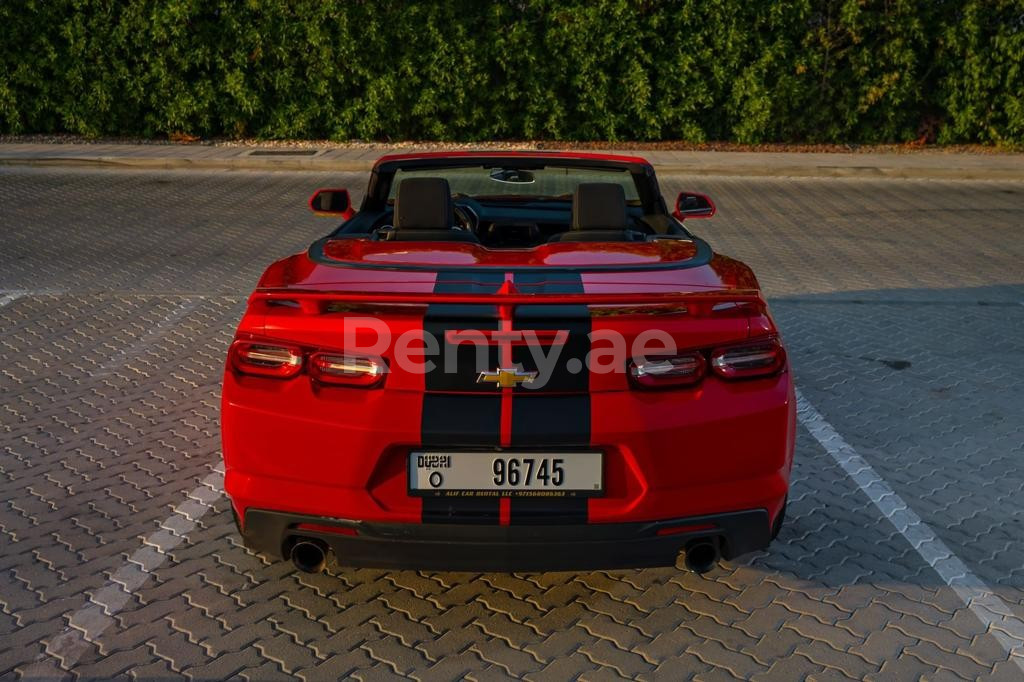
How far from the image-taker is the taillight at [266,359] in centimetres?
363

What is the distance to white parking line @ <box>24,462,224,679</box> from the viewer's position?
3.71 meters

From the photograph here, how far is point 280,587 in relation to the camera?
421 centimetres

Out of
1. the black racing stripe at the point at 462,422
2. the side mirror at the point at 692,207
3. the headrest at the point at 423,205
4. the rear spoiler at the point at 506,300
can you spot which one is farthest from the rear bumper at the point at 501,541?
the side mirror at the point at 692,207

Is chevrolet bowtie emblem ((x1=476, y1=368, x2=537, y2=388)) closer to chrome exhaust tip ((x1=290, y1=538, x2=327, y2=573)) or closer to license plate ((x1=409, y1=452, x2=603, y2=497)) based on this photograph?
license plate ((x1=409, y1=452, x2=603, y2=497))

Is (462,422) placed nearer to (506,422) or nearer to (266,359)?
(506,422)

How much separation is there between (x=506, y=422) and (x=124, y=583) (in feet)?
5.61

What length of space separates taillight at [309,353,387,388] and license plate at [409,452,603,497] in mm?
281

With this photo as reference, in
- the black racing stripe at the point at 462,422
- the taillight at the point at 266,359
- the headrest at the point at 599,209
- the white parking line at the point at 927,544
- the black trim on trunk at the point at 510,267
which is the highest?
the headrest at the point at 599,209

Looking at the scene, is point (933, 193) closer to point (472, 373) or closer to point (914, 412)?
point (914, 412)

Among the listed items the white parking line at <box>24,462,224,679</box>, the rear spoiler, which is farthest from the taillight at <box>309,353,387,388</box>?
the white parking line at <box>24,462,224,679</box>

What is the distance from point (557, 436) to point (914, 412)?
357cm

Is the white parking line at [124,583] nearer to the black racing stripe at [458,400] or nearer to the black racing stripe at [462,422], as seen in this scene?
the black racing stripe at [458,400]

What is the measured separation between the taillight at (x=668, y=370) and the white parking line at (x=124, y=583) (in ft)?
6.49

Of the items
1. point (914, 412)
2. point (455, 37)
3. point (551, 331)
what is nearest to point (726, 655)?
point (551, 331)
